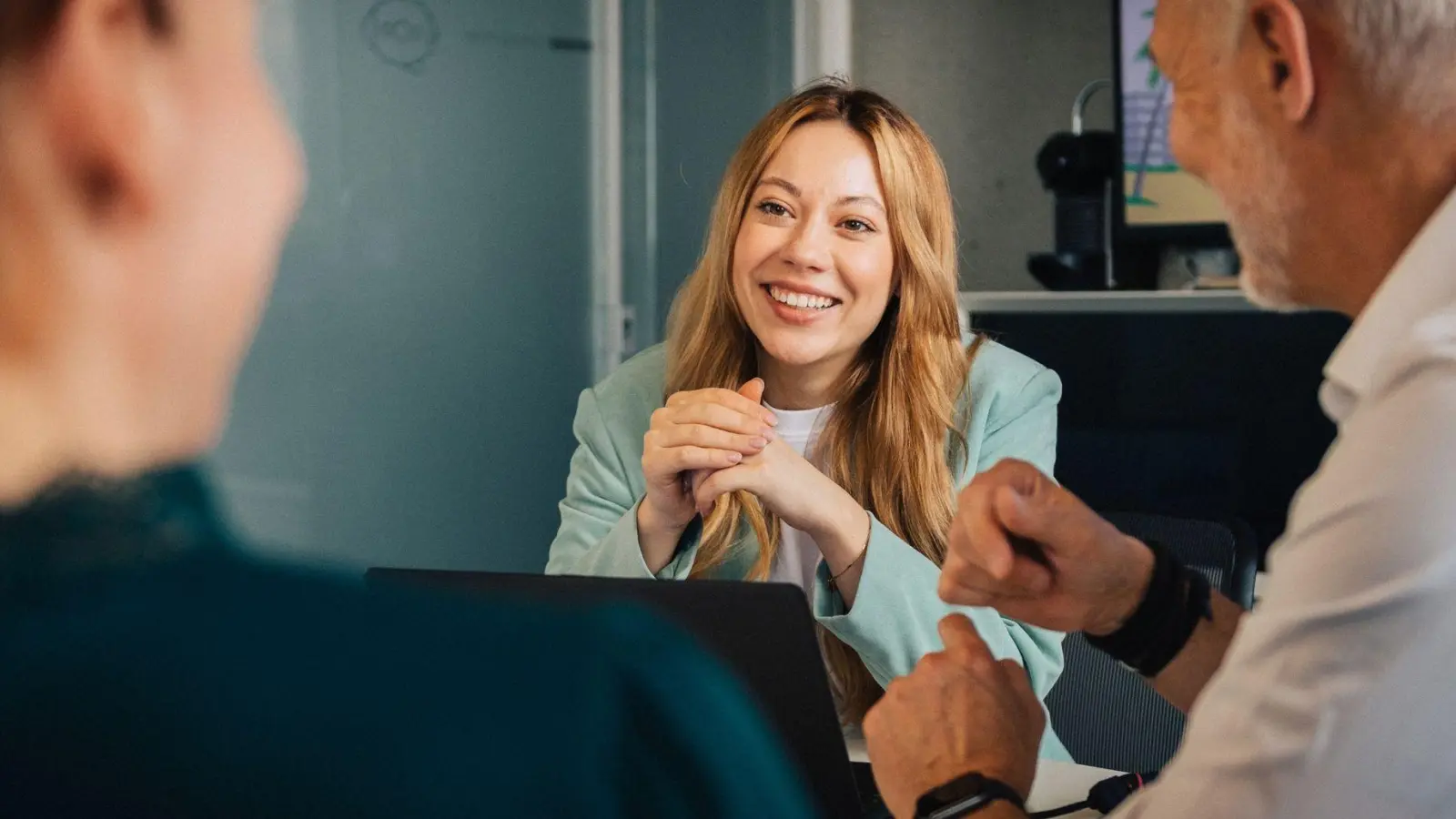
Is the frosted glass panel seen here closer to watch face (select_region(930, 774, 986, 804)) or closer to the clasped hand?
the clasped hand

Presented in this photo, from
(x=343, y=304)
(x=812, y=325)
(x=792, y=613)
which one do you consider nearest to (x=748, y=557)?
(x=812, y=325)

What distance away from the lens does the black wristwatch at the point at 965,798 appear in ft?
2.49

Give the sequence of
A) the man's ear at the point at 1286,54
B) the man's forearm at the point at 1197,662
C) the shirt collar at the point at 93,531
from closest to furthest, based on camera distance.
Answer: the shirt collar at the point at 93,531
the man's ear at the point at 1286,54
the man's forearm at the point at 1197,662

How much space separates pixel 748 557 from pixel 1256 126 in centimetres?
79

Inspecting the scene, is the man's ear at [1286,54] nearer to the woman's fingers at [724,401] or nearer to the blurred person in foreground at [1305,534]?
the blurred person in foreground at [1305,534]

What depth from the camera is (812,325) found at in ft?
4.83

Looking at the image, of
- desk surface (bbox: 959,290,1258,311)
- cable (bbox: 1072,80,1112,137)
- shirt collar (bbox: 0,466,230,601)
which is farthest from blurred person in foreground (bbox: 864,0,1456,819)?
cable (bbox: 1072,80,1112,137)

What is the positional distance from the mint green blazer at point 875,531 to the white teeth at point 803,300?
0.17 meters

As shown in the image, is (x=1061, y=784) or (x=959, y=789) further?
(x=1061, y=784)

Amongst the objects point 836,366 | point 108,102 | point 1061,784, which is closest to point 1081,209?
point 836,366

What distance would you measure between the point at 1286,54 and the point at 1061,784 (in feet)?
1.86

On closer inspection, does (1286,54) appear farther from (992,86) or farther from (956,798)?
(992,86)

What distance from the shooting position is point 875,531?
1.25 metres

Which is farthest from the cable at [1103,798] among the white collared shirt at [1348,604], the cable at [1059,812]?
the white collared shirt at [1348,604]
